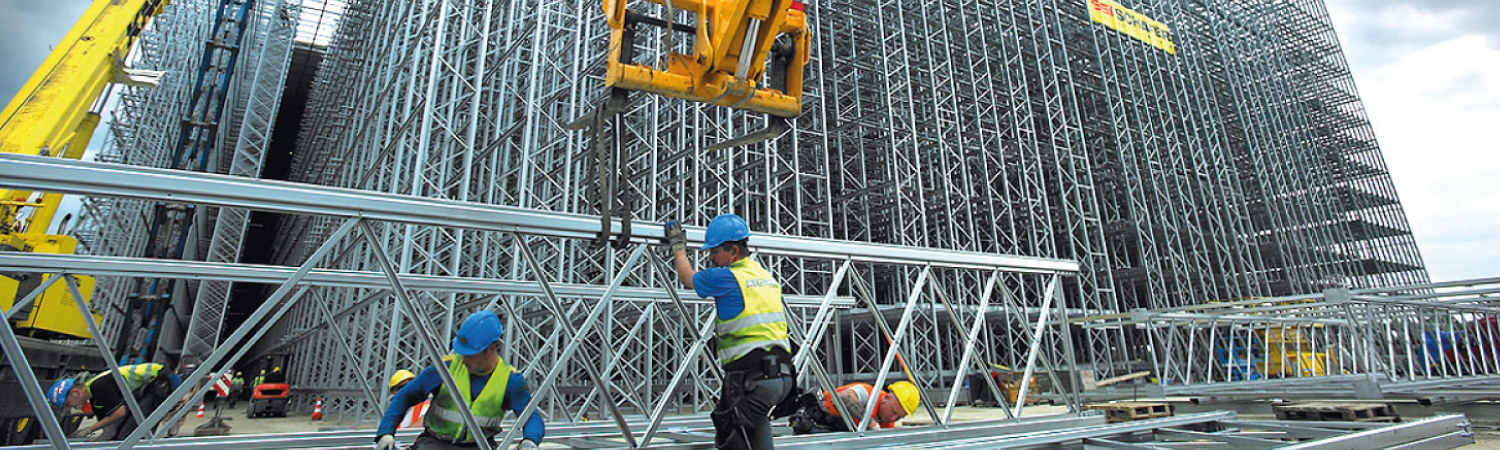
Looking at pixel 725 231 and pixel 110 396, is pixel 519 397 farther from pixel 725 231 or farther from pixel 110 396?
pixel 110 396

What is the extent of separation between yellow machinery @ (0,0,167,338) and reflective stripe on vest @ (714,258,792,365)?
31.6 feet

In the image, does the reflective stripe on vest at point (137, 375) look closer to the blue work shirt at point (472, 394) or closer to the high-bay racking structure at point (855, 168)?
the high-bay racking structure at point (855, 168)

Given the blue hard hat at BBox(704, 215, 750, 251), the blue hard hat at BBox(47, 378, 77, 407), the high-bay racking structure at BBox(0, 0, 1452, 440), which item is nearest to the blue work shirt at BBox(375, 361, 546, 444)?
the blue hard hat at BBox(704, 215, 750, 251)

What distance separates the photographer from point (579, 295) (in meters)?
6.23

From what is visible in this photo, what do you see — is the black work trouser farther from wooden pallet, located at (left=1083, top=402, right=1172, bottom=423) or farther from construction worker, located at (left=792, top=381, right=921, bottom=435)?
wooden pallet, located at (left=1083, top=402, right=1172, bottom=423)

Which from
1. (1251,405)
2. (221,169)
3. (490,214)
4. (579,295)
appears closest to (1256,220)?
(1251,405)

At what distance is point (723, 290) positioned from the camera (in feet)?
10.6

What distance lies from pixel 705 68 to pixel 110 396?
19.7 ft

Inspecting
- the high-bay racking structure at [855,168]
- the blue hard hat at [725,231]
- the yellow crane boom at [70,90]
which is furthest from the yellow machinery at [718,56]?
the yellow crane boom at [70,90]

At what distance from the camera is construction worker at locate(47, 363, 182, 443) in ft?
18.8

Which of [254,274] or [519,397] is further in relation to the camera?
[254,274]

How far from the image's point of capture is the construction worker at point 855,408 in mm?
5414

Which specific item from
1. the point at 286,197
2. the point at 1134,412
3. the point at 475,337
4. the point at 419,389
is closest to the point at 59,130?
the point at 286,197

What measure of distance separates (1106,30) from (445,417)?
2221 cm
